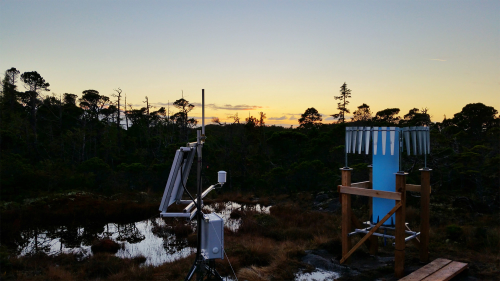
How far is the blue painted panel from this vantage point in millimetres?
6555

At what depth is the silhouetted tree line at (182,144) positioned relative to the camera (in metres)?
15.9

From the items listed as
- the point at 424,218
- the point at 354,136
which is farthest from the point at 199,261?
the point at 424,218

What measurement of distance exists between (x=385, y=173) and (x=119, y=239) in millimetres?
9599

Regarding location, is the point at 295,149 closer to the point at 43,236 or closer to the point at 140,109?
the point at 43,236

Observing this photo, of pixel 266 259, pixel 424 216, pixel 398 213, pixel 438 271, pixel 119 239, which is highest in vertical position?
pixel 398 213

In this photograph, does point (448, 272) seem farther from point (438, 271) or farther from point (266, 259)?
point (266, 259)

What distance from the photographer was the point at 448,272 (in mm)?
5977

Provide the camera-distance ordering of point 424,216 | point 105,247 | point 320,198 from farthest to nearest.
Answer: point 320,198
point 105,247
point 424,216

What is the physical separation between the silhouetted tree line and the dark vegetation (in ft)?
0.28

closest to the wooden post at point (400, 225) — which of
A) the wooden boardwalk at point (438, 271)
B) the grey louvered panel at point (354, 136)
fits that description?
the wooden boardwalk at point (438, 271)

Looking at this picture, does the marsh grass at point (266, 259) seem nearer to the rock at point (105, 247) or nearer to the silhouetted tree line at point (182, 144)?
the rock at point (105, 247)

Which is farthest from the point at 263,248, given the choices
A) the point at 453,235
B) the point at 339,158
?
the point at 339,158

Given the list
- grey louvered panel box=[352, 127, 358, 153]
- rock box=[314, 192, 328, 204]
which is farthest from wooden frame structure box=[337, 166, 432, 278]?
rock box=[314, 192, 328, 204]

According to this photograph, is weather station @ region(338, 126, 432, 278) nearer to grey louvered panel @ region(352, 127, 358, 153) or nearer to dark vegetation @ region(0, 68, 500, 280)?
grey louvered panel @ region(352, 127, 358, 153)
